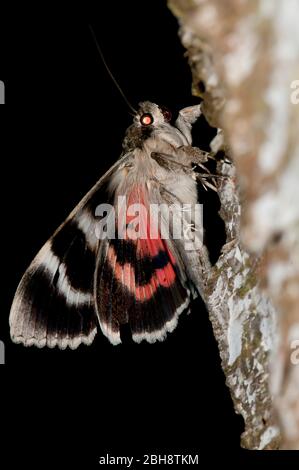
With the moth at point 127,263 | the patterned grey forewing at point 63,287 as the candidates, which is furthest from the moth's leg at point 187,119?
the patterned grey forewing at point 63,287

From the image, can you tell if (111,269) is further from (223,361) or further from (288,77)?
(288,77)

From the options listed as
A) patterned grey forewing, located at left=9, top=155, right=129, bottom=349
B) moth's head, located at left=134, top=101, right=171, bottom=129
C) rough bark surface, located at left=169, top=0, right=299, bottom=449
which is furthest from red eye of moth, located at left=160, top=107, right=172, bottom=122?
rough bark surface, located at left=169, top=0, right=299, bottom=449

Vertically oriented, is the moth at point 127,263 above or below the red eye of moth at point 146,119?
below

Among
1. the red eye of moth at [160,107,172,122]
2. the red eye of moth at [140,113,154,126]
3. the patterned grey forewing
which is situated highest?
the red eye of moth at [160,107,172,122]

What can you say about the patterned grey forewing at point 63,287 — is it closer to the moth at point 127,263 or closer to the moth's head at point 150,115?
the moth at point 127,263

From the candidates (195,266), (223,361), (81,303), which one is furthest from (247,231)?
(81,303)

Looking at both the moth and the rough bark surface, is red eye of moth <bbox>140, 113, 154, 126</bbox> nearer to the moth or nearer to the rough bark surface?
the moth

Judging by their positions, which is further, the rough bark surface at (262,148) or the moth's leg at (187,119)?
the moth's leg at (187,119)
